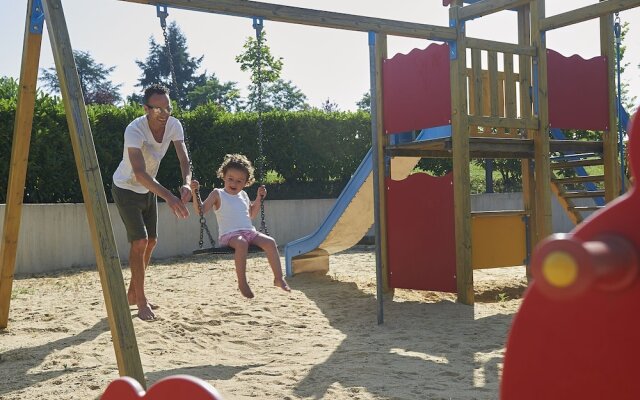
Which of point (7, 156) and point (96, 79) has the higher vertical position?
point (96, 79)

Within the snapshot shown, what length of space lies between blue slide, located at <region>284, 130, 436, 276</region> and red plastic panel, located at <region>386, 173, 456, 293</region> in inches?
33.5

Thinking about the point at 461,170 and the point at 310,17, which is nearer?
the point at 310,17

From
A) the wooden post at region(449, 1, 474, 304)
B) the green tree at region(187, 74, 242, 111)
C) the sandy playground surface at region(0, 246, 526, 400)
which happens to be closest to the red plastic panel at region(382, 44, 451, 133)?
the wooden post at region(449, 1, 474, 304)

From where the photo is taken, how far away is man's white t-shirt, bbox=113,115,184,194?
4.90 meters

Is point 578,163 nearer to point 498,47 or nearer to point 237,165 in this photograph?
point 498,47

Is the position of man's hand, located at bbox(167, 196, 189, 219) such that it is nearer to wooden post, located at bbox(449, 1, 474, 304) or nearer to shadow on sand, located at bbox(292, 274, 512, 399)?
shadow on sand, located at bbox(292, 274, 512, 399)

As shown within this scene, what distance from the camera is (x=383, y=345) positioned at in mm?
4984

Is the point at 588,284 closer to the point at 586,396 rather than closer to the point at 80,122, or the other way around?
the point at 586,396

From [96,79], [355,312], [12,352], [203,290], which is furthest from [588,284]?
[96,79]

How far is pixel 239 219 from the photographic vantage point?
203 inches

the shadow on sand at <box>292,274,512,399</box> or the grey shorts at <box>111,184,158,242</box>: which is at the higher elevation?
the grey shorts at <box>111,184,158,242</box>

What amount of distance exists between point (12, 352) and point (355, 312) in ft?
9.74

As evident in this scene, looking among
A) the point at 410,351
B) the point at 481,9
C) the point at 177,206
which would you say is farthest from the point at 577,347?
the point at 481,9

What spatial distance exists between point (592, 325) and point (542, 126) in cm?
640
